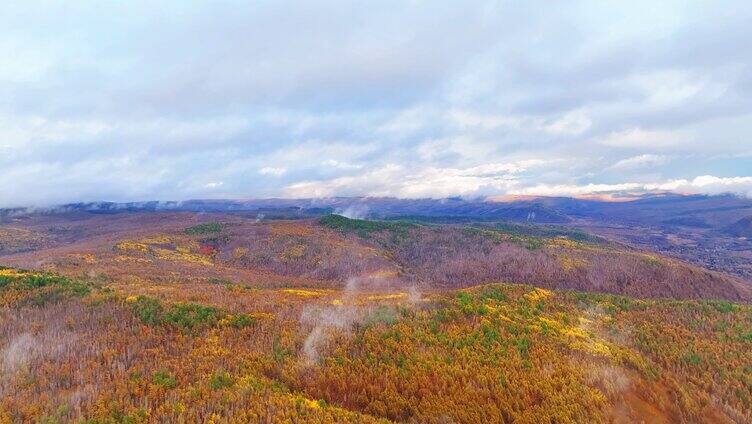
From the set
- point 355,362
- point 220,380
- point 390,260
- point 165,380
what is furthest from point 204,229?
point 355,362

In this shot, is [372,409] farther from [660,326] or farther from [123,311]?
[660,326]

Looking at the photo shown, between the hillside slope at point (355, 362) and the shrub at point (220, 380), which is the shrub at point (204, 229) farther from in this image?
the shrub at point (220, 380)

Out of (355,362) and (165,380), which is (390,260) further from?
(165,380)

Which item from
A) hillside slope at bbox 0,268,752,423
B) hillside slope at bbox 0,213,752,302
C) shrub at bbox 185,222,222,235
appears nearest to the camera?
hillside slope at bbox 0,268,752,423

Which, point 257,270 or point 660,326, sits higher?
point 660,326

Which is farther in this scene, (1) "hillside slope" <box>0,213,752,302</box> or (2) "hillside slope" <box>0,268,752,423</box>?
(1) "hillside slope" <box>0,213,752,302</box>

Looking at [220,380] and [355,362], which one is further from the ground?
[220,380]

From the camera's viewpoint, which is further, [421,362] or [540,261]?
[540,261]

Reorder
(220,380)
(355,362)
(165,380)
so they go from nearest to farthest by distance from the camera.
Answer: (165,380), (220,380), (355,362)

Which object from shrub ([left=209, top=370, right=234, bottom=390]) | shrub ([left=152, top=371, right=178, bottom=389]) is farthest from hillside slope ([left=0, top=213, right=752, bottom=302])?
shrub ([left=209, top=370, right=234, bottom=390])

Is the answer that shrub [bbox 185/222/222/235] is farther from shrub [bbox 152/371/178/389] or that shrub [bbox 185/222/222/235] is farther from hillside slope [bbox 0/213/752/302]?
shrub [bbox 152/371/178/389]

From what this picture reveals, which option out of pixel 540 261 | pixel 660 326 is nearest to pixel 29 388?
pixel 660 326
